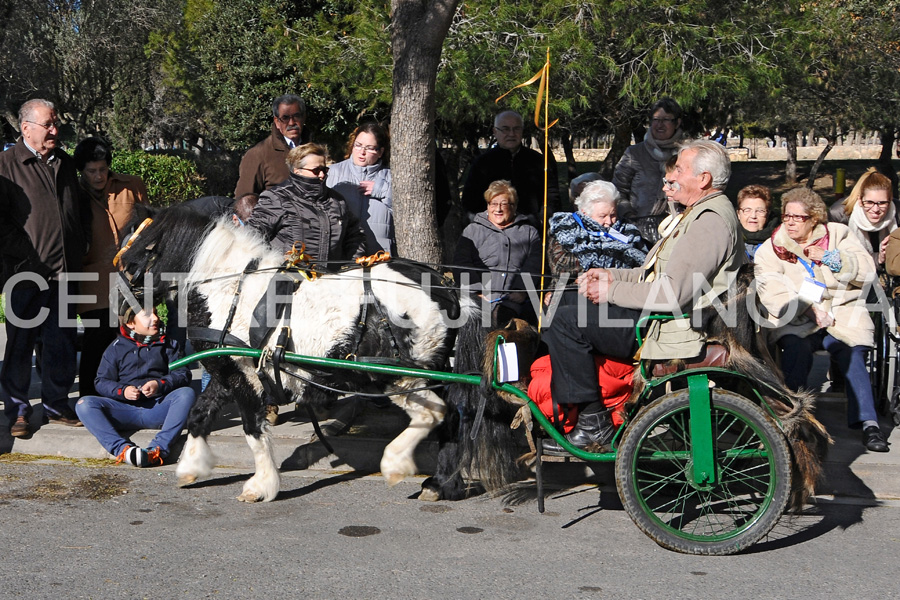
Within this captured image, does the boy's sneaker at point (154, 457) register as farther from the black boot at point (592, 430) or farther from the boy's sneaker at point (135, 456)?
the black boot at point (592, 430)

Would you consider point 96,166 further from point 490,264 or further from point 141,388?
point 490,264

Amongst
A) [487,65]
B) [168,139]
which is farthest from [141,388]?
[168,139]

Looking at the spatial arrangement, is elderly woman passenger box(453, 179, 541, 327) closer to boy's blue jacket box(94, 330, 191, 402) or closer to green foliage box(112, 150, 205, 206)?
boy's blue jacket box(94, 330, 191, 402)

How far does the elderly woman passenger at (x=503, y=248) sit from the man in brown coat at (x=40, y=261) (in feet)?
8.89

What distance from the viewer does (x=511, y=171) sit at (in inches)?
293

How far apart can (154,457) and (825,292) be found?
14.6ft

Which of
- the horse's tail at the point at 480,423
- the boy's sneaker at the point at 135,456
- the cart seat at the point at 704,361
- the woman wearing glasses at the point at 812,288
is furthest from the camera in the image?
the woman wearing glasses at the point at 812,288

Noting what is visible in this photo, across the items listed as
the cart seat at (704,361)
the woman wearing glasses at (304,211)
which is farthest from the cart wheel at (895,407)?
the woman wearing glasses at (304,211)

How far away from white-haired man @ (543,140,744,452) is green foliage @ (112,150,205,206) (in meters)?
13.9

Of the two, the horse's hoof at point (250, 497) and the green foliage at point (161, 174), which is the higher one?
the green foliage at point (161, 174)

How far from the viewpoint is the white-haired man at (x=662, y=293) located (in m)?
4.36

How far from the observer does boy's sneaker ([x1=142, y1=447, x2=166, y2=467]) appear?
582 centimetres

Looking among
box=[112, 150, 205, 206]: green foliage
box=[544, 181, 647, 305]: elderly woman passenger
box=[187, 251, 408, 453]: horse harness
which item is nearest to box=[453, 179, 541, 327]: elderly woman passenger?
box=[544, 181, 647, 305]: elderly woman passenger

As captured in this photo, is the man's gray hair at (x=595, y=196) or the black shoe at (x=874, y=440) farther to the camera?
the black shoe at (x=874, y=440)
